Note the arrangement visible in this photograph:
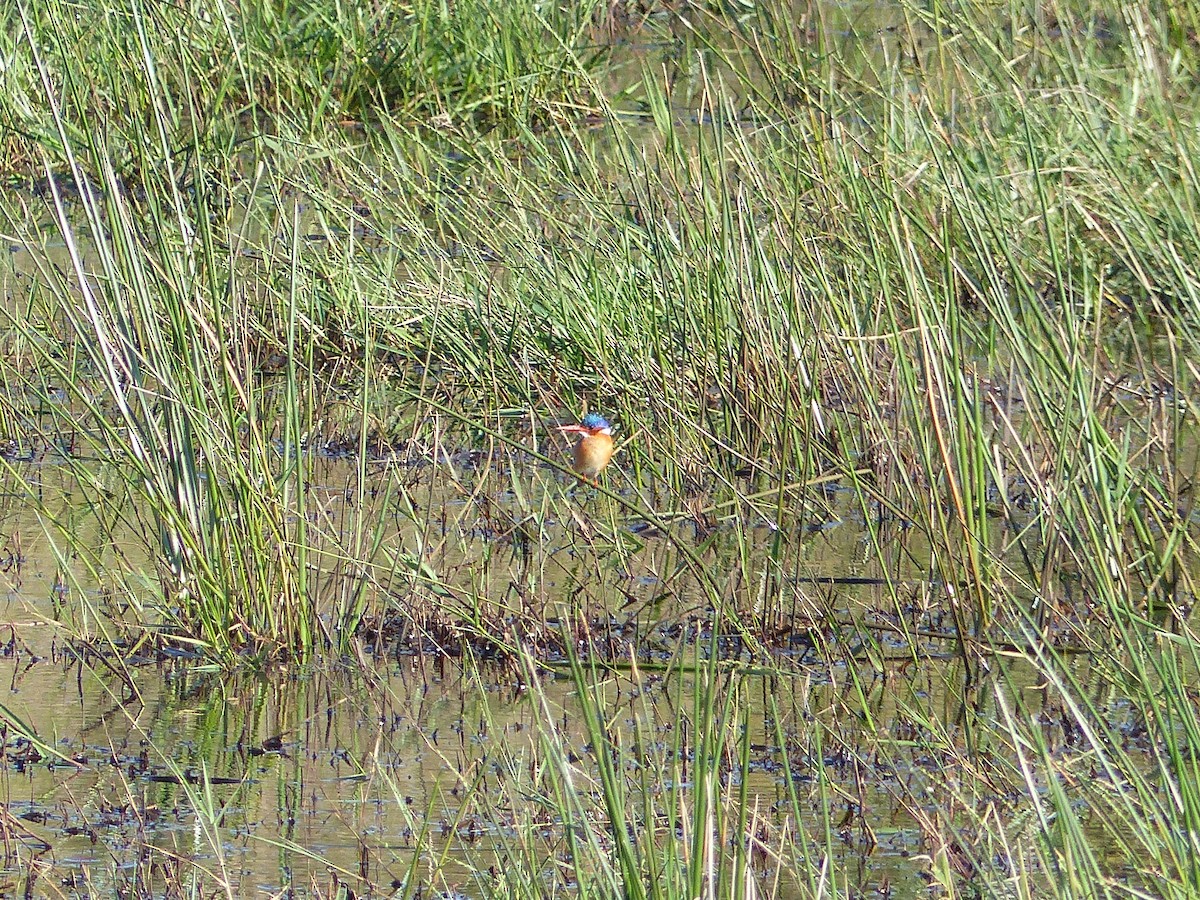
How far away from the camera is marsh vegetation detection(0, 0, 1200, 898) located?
9.05 feet

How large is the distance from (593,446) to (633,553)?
1.17 ft

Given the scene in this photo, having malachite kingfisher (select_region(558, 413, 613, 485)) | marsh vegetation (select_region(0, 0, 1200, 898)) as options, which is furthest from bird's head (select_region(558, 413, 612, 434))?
marsh vegetation (select_region(0, 0, 1200, 898))

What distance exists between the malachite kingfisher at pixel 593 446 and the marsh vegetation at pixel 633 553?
117 mm

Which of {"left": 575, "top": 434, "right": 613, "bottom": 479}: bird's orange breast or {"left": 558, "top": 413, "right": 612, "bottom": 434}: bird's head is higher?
{"left": 558, "top": 413, "right": 612, "bottom": 434}: bird's head

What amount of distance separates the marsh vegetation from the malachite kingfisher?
4.6 inches

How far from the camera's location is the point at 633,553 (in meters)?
4.24

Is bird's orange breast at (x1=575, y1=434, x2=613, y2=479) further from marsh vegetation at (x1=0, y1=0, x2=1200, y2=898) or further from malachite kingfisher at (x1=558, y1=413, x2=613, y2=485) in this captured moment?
marsh vegetation at (x1=0, y1=0, x2=1200, y2=898)

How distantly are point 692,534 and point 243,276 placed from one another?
191 cm

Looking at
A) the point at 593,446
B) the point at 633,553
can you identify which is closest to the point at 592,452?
the point at 593,446

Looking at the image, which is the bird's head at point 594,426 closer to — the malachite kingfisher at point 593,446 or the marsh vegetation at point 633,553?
the malachite kingfisher at point 593,446

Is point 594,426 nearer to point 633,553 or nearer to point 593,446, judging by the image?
point 593,446

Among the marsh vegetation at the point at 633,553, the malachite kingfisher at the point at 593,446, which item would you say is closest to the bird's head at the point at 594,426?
the malachite kingfisher at the point at 593,446

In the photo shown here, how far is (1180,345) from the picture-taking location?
5234mm

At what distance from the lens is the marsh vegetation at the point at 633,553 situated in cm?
276
